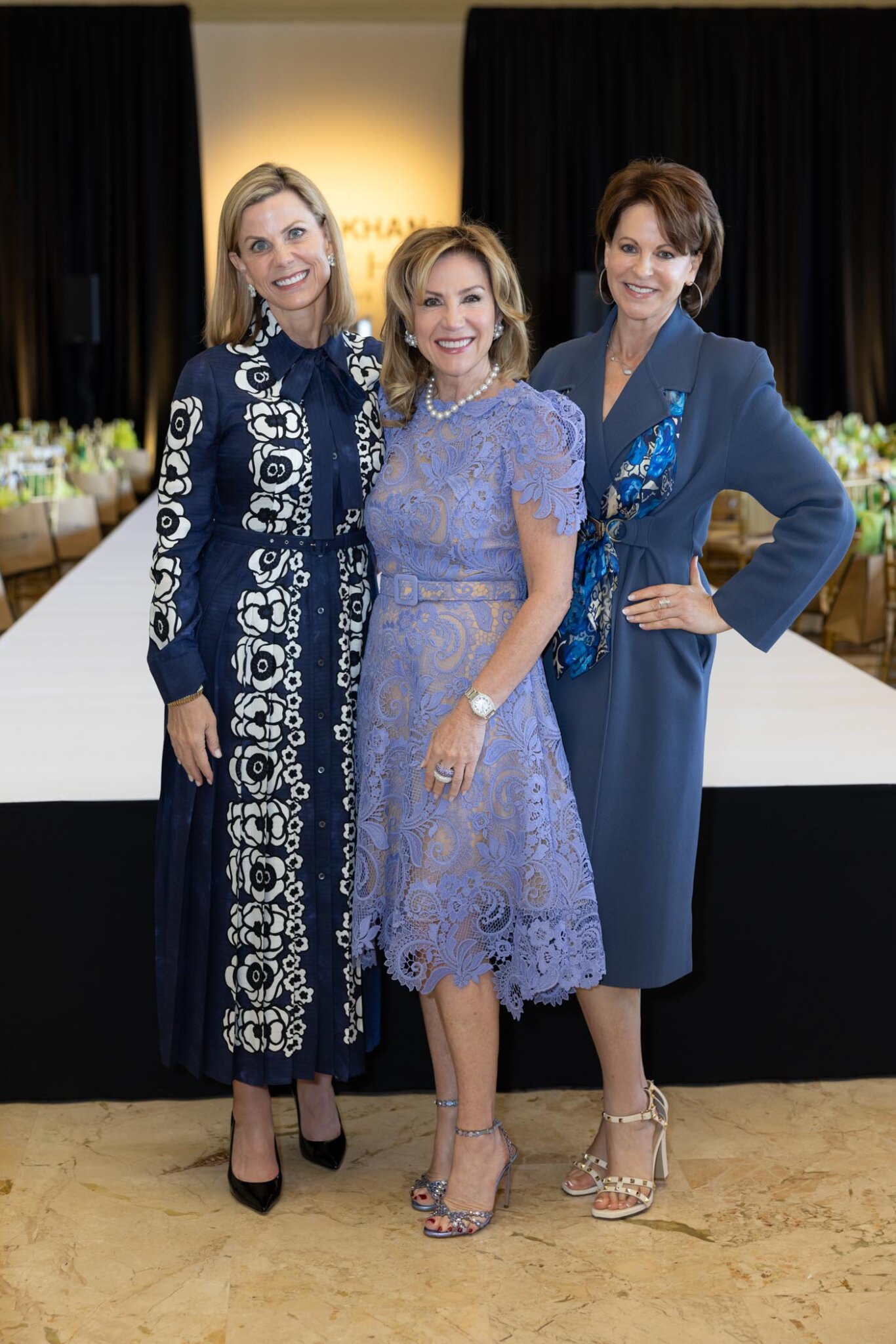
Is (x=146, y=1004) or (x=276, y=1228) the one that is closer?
(x=276, y=1228)

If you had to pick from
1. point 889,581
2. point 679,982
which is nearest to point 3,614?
point 679,982

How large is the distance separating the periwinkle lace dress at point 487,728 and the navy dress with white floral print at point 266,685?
9cm

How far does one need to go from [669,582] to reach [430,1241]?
106 cm

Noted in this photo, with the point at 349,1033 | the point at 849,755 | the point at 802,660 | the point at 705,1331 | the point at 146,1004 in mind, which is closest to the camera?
the point at 705,1331

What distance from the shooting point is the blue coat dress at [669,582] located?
212 centimetres

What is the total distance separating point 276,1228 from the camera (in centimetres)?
222

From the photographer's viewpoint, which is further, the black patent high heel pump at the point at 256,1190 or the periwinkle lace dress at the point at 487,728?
the black patent high heel pump at the point at 256,1190

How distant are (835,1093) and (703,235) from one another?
1.56 m

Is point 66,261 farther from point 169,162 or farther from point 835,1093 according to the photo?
point 835,1093

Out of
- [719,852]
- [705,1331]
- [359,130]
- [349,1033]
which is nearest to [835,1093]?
[719,852]

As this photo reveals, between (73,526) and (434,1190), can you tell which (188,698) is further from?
(73,526)

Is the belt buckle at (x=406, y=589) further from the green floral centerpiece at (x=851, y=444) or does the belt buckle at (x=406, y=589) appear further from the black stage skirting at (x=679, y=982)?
the green floral centerpiece at (x=851, y=444)

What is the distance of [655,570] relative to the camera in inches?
85.5

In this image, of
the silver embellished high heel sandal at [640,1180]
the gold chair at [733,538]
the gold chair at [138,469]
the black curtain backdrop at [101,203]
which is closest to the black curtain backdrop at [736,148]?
the black curtain backdrop at [101,203]
